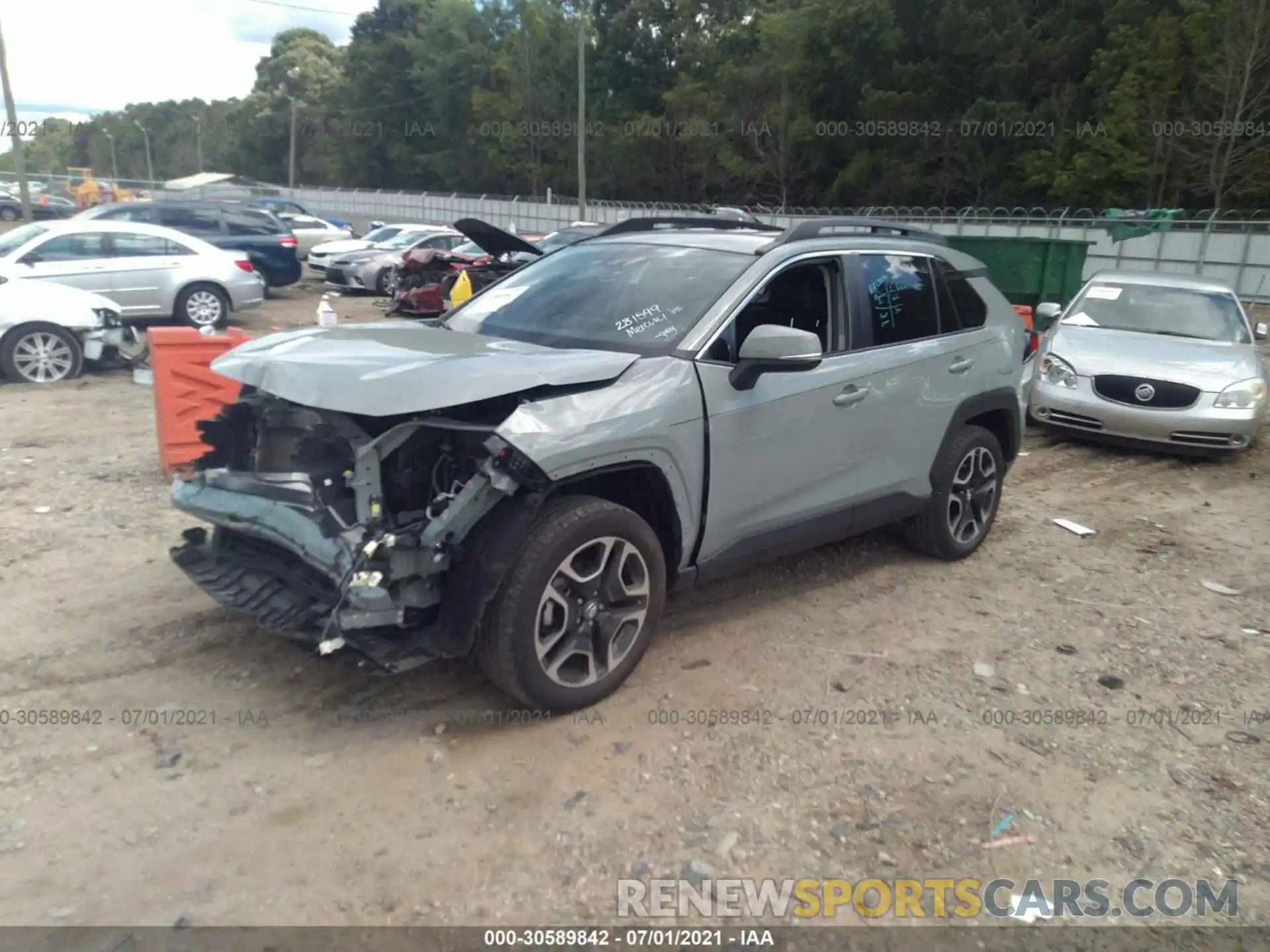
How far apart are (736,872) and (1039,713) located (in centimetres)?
171

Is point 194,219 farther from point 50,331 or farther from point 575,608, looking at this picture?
point 575,608

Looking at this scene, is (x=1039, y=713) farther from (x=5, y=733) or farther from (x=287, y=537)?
(x=5, y=733)

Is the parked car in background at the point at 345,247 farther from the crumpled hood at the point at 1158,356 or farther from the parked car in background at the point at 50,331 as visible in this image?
A: the crumpled hood at the point at 1158,356

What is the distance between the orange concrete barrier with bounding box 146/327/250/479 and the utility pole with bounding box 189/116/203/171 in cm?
10201

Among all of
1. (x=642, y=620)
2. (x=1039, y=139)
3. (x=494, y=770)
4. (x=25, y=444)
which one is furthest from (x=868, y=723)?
(x=1039, y=139)

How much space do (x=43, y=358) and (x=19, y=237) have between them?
10.6 feet

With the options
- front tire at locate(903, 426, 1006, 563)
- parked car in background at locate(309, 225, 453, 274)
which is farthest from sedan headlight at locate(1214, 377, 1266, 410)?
parked car in background at locate(309, 225, 453, 274)

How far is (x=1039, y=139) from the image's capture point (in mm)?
35562

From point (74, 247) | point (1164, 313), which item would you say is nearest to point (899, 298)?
point (1164, 313)

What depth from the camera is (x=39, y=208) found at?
3775cm

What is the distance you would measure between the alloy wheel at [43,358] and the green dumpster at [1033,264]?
39.2 ft

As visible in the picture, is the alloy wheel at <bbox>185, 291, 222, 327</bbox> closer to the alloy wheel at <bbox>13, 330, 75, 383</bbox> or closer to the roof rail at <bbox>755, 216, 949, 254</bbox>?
the alloy wheel at <bbox>13, 330, 75, 383</bbox>

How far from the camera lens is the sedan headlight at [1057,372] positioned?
8.69m

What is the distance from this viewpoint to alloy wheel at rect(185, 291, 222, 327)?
1305 cm
